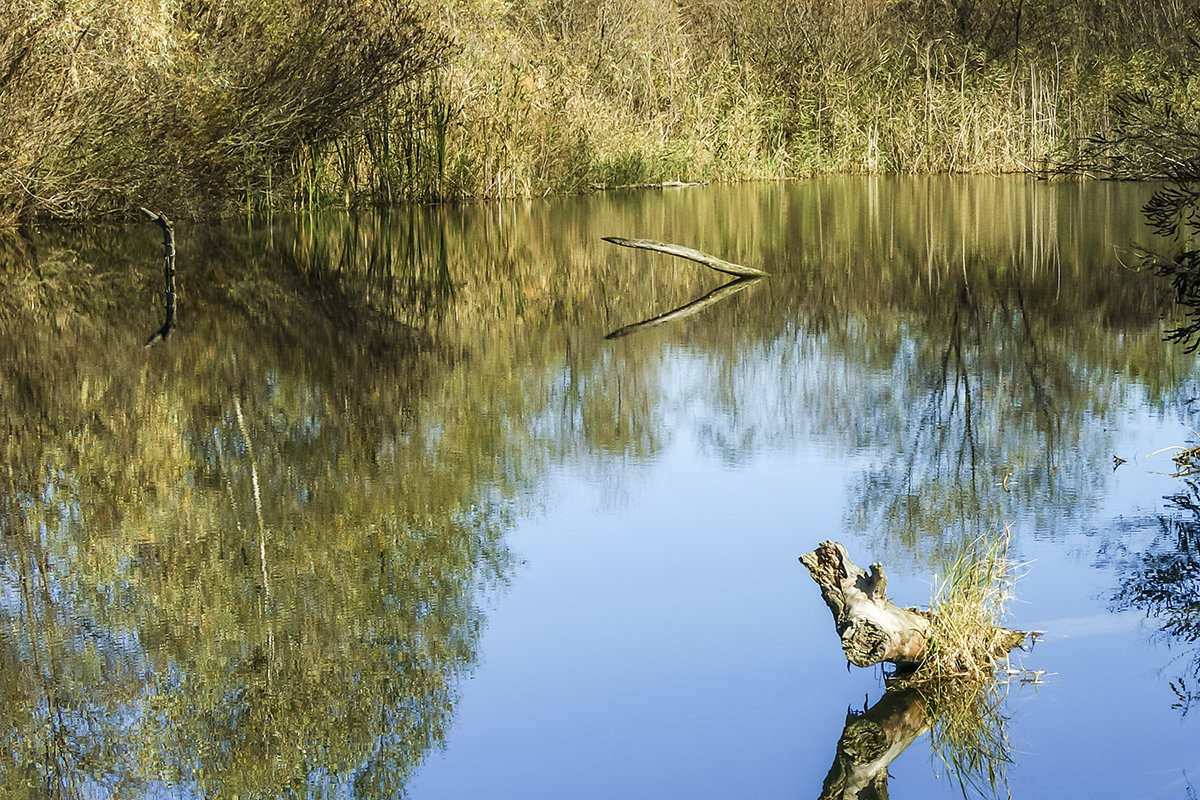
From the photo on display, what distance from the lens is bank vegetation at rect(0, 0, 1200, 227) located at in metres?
17.5

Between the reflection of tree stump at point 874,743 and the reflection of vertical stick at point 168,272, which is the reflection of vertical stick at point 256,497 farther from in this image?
the reflection of vertical stick at point 168,272

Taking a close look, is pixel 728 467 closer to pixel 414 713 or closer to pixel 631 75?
pixel 414 713

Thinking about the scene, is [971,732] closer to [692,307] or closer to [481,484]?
[481,484]

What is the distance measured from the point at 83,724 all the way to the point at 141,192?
16.1 m

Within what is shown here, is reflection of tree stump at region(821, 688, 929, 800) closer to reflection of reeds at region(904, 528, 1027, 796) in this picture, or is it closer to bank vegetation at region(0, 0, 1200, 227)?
reflection of reeds at region(904, 528, 1027, 796)

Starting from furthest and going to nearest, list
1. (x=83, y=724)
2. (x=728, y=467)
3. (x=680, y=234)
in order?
(x=680, y=234), (x=728, y=467), (x=83, y=724)

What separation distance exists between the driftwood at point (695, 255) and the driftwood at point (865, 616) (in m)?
7.80

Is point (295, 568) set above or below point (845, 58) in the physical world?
below

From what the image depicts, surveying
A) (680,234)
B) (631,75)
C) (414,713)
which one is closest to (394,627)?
(414,713)

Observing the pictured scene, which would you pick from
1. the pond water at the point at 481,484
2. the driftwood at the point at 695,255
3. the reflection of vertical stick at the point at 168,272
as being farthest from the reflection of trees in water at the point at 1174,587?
the reflection of vertical stick at the point at 168,272

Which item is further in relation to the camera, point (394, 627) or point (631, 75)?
point (631, 75)

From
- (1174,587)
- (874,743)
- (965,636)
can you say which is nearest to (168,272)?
(1174,587)

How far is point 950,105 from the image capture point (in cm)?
2897

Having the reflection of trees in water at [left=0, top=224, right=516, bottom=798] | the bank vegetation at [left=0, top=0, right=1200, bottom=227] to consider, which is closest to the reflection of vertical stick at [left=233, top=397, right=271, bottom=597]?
the reflection of trees in water at [left=0, top=224, right=516, bottom=798]
